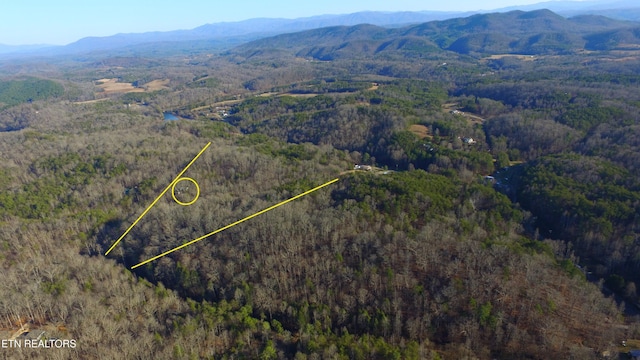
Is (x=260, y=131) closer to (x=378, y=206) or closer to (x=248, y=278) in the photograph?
(x=378, y=206)

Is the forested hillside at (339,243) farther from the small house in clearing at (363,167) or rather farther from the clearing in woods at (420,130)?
the clearing in woods at (420,130)

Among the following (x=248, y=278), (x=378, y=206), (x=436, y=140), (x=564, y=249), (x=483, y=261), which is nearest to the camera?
(x=483, y=261)

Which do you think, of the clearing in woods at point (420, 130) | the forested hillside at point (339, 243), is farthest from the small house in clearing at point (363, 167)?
the clearing in woods at point (420, 130)

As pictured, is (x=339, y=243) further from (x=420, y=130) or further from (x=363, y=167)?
(x=420, y=130)

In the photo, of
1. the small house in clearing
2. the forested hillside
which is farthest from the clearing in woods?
the small house in clearing

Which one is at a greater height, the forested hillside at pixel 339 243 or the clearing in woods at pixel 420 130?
the clearing in woods at pixel 420 130

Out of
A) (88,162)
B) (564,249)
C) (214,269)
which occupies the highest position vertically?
(88,162)

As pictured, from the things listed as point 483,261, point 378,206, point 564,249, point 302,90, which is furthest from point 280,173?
point 302,90

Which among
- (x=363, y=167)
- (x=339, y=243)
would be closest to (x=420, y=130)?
(x=363, y=167)

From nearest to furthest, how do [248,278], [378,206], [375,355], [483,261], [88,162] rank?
[375,355]
[483,261]
[248,278]
[378,206]
[88,162]
